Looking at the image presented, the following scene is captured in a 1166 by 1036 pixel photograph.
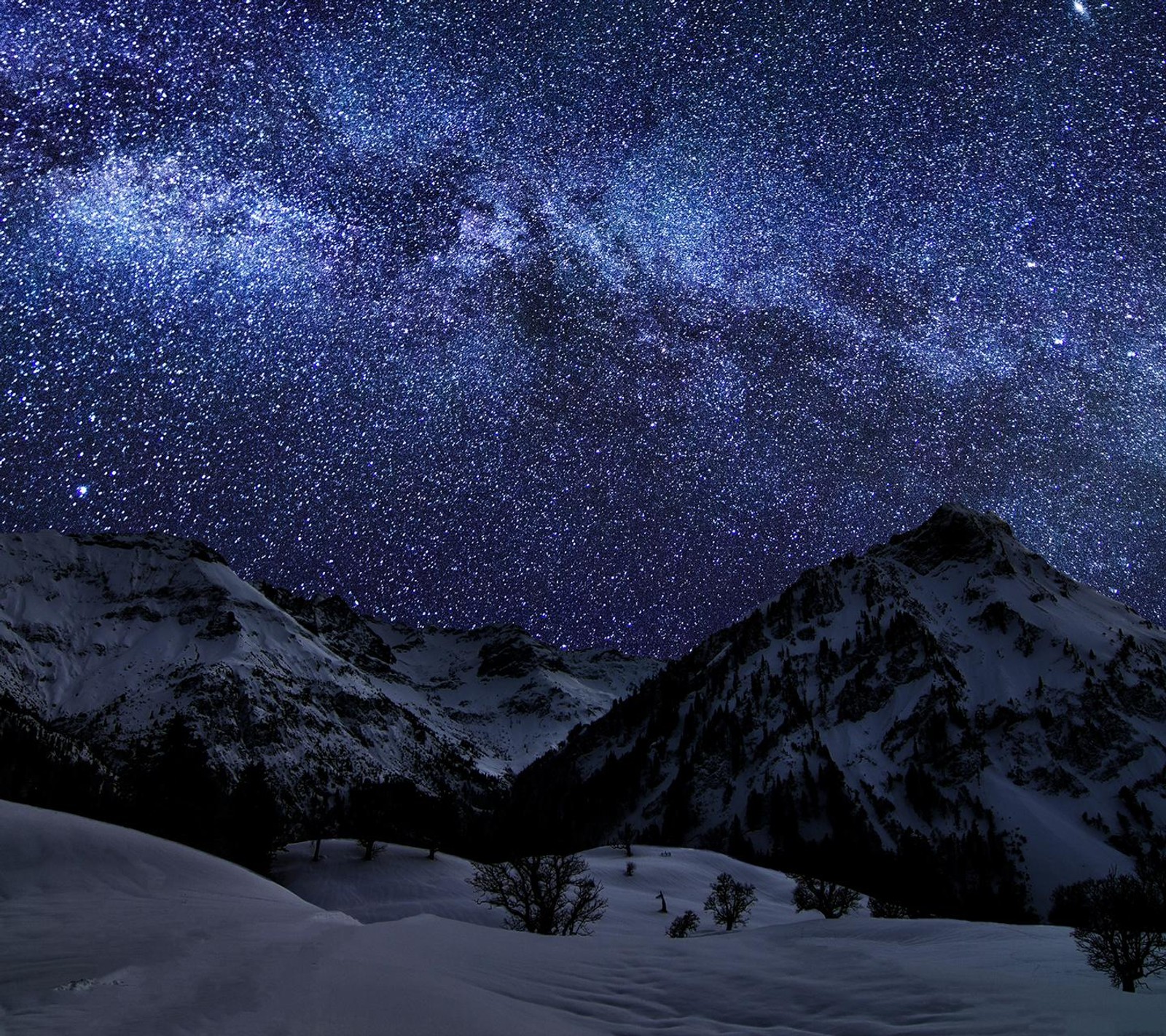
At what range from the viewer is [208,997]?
9.71 meters

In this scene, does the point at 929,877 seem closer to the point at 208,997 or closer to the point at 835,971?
the point at 835,971

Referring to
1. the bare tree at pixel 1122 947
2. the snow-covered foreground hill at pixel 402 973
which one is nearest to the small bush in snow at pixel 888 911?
the bare tree at pixel 1122 947

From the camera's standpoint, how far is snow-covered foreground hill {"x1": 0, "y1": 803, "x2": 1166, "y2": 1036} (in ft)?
31.2

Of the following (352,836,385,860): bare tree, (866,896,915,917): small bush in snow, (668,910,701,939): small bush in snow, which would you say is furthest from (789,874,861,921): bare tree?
(352,836,385,860): bare tree

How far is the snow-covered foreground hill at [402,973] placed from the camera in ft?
31.2

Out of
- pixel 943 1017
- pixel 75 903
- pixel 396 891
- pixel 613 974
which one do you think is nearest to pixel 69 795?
pixel 396 891

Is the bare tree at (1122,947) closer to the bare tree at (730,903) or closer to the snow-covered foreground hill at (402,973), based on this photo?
the snow-covered foreground hill at (402,973)

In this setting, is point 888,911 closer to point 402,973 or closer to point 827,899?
point 827,899

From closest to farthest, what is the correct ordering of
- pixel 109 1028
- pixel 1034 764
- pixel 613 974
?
pixel 109 1028 → pixel 613 974 → pixel 1034 764

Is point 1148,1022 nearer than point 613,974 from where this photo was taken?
Yes

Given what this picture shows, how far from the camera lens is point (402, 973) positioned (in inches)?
460

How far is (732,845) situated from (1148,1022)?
574 feet

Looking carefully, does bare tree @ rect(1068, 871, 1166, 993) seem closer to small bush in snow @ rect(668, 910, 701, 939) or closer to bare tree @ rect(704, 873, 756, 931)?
small bush in snow @ rect(668, 910, 701, 939)

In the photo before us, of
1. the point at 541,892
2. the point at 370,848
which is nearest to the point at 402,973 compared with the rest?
the point at 541,892
